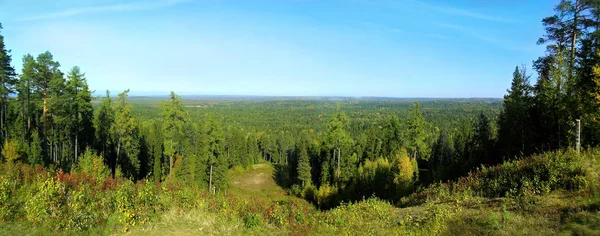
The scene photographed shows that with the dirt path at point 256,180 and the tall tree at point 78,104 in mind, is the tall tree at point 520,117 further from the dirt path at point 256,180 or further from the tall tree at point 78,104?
the tall tree at point 78,104

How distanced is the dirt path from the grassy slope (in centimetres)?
3659

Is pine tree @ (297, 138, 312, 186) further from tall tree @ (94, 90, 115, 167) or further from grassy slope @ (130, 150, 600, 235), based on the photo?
grassy slope @ (130, 150, 600, 235)

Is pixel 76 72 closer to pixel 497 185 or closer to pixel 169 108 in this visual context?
pixel 169 108

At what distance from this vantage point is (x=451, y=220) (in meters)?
9.45

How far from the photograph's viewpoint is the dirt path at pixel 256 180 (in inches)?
1826

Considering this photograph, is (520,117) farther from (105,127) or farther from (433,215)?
(105,127)

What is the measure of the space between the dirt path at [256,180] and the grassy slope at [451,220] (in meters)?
36.6

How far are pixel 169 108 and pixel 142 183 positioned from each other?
18677mm

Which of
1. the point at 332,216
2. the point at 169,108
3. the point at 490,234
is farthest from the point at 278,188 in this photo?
the point at 490,234

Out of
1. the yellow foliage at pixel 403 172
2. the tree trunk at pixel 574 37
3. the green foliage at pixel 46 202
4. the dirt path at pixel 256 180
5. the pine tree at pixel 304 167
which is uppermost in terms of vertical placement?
the tree trunk at pixel 574 37

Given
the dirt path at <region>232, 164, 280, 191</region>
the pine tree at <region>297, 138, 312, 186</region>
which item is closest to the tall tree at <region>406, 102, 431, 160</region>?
the pine tree at <region>297, 138, 312, 186</region>

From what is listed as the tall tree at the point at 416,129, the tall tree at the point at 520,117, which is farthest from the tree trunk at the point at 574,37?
the tall tree at the point at 416,129

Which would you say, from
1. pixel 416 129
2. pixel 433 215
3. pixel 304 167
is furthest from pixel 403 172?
pixel 433 215

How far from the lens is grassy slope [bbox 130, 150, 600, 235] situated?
786 cm
